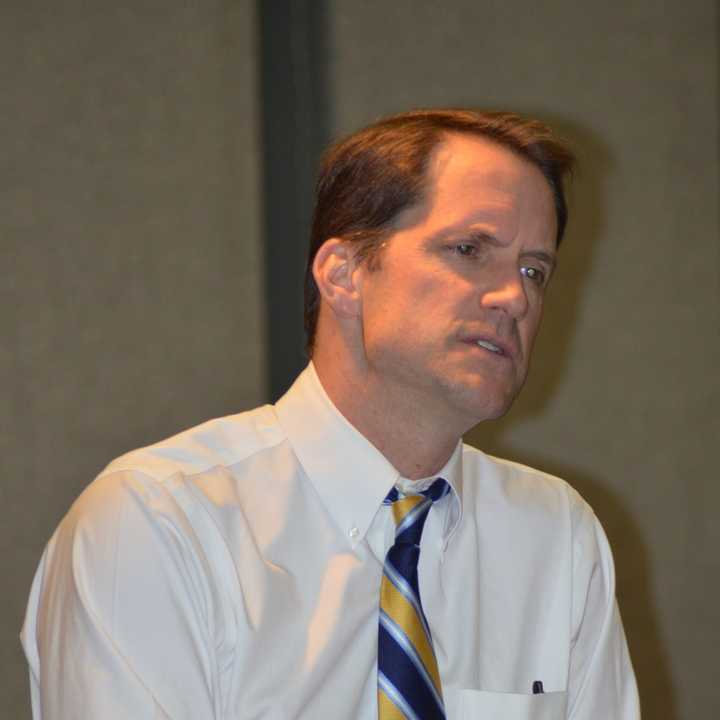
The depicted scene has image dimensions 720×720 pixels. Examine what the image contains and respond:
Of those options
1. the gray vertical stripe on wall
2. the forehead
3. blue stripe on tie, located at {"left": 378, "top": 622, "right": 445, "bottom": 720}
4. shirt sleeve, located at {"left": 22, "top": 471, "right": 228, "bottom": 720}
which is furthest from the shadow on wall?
shirt sleeve, located at {"left": 22, "top": 471, "right": 228, "bottom": 720}

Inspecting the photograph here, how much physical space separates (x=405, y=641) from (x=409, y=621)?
27 mm

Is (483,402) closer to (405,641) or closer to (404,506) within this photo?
(404,506)

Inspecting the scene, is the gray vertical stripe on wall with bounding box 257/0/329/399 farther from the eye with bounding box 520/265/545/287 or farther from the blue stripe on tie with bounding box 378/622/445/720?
the blue stripe on tie with bounding box 378/622/445/720

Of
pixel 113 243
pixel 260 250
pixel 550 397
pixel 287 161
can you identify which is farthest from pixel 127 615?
pixel 550 397

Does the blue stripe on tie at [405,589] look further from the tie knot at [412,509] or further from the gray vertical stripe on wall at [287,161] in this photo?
the gray vertical stripe on wall at [287,161]

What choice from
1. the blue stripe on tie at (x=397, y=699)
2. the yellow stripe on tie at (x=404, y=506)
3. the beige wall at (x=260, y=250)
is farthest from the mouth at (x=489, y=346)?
the beige wall at (x=260, y=250)

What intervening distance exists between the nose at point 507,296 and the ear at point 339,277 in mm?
207

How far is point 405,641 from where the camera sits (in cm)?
154

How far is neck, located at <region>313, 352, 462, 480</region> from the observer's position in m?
1.67

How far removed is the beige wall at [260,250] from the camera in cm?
221

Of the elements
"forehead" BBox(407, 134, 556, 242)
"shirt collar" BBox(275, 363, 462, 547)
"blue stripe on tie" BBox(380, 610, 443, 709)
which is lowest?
"blue stripe on tie" BBox(380, 610, 443, 709)

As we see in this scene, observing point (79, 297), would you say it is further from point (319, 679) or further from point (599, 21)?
point (599, 21)

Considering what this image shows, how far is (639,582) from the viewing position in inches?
109

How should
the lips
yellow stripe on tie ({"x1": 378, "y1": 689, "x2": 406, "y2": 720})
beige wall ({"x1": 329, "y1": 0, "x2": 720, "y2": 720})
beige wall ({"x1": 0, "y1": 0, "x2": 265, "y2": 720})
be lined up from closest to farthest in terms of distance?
yellow stripe on tie ({"x1": 378, "y1": 689, "x2": 406, "y2": 720})
the lips
beige wall ({"x1": 0, "y1": 0, "x2": 265, "y2": 720})
beige wall ({"x1": 329, "y1": 0, "x2": 720, "y2": 720})
